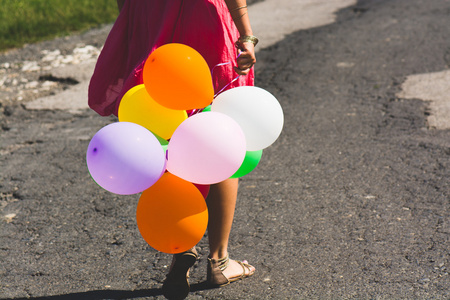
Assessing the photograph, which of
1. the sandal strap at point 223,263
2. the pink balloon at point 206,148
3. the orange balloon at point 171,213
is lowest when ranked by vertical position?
the sandal strap at point 223,263

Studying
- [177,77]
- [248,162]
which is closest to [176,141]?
[177,77]

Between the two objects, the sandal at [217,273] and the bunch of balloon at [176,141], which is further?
the sandal at [217,273]

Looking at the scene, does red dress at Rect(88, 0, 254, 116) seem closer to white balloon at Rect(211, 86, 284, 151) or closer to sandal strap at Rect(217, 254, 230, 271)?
white balloon at Rect(211, 86, 284, 151)

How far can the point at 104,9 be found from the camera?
7.13m

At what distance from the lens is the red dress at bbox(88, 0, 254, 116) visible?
2.06 m

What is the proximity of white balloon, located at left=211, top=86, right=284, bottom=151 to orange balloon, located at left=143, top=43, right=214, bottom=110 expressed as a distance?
0.28ft

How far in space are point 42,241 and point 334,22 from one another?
486cm

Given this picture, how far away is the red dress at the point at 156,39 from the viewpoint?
2.06 metres

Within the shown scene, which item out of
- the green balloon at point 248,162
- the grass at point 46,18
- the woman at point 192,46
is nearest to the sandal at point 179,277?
the woman at point 192,46

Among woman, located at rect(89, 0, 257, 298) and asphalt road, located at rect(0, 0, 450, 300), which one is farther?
asphalt road, located at rect(0, 0, 450, 300)

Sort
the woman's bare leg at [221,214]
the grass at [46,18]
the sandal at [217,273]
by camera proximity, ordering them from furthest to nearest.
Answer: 1. the grass at [46,18]
2. the sandal at [217,273]
3. the woman's bare leg at [221,214]

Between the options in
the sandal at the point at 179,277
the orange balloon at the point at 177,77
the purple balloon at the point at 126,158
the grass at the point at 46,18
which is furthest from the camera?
the grass at the point at 46,18

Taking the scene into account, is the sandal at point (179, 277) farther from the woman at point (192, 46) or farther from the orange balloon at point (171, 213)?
the orange balloon at point (171, 213)

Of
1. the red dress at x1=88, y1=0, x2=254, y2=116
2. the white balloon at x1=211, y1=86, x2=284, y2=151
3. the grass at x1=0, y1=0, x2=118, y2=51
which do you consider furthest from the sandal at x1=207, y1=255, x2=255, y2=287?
the grass at x1=0, y1=0, x2=118, y2=51
